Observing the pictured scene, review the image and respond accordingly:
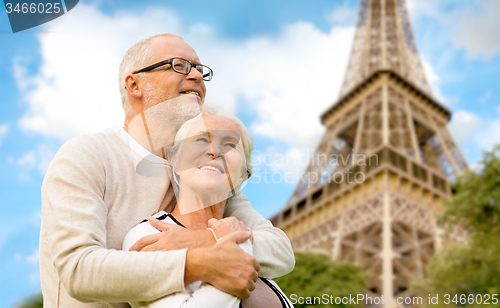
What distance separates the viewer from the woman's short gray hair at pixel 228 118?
160 cm

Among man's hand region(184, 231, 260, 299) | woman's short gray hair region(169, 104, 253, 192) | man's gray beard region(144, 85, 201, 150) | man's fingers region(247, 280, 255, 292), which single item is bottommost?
man's fingers region(247, 280, 255, 292)

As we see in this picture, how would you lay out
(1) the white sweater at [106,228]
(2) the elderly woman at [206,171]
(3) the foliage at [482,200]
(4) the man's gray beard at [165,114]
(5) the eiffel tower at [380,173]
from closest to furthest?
(1) the white sweater at [106,228], (2) the elderly woman at [206,171], (4) the man's gray beard at [165,114], (3) the foliage at [482,200], (5) the eiffel tower at [380,173]

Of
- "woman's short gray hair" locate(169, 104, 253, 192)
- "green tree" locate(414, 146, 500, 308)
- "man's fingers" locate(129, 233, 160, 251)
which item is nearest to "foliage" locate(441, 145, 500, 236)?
"green tree" locate(414, 146, 500, 308)

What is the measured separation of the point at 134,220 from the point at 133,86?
0.59 meters

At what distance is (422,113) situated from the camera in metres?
25.7

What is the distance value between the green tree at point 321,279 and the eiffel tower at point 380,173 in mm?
2219

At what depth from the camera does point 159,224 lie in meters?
1.41

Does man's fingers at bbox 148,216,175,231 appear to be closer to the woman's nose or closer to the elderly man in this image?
the elderly man

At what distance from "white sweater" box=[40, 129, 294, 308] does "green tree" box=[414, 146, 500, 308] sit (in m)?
Answer: 9.39

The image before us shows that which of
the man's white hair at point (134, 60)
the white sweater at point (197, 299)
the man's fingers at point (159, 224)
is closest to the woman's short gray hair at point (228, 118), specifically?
the man's fingers at point (159, 224)

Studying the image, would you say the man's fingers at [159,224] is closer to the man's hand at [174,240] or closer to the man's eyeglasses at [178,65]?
the man's hand at [174,240]

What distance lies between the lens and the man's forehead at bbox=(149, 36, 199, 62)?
5.89ft

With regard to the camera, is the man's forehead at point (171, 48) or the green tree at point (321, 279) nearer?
the man's forehead at point (171, 48)

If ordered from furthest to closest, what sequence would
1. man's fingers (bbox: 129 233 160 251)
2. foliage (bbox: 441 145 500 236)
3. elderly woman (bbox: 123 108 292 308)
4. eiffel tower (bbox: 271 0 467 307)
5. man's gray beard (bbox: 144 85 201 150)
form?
eiffel tower (bbox: 271 0 467 307) → foliage (bbox: 441 145 500 236) → man's gray beard (bbox: 144 85 201 150) → elderly woman (bbox: 123 108 292 308) → man's fingers (bbox: 129 233 160 251)
